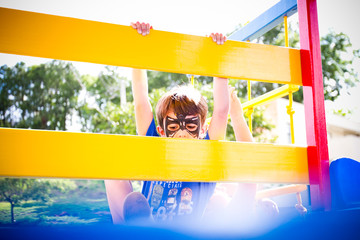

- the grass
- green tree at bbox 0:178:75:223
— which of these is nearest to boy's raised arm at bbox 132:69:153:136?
the grass

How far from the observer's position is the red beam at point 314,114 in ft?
5.01

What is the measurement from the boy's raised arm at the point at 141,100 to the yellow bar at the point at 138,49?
0.39 metres

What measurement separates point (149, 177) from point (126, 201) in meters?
0.13

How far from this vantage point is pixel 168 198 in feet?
5.64

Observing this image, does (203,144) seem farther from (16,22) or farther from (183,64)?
(16,22)

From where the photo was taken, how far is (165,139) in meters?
1.26

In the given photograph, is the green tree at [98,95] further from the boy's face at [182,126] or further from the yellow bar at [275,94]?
the boy's face at [182,126]

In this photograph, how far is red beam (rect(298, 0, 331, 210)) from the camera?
1526 millimetres

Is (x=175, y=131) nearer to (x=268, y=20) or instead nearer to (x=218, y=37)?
(x=218, y=37)

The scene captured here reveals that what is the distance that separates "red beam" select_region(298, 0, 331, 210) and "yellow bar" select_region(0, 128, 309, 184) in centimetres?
10

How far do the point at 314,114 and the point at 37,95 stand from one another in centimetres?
1473

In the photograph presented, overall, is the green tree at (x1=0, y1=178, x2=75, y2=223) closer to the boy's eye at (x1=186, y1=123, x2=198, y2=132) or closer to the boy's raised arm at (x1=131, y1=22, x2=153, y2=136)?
the boy's raised arm at (x1=131, y1=22, x2=153, y2=136)

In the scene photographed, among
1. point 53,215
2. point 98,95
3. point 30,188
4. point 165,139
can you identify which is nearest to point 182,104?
point 165,139

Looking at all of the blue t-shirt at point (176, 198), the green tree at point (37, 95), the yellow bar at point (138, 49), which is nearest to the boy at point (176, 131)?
the blue t-shirt at point (176, 198)
